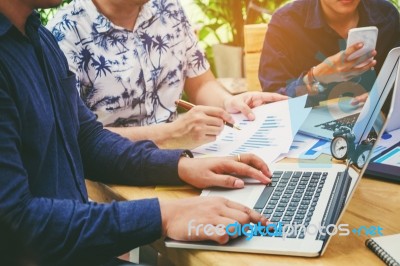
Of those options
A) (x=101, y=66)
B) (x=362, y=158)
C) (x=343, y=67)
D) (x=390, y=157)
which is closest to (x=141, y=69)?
(x=101, y=66)

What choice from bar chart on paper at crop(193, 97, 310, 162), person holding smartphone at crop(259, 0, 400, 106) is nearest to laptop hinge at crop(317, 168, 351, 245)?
bar chart on paper at crop(193, 97, 310, 162)

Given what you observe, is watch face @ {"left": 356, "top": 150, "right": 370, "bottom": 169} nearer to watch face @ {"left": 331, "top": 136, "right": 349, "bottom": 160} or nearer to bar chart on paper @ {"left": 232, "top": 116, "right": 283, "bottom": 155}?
watch face @ {"left": 331, "top": 136, "right": 349, "bottom": 160}

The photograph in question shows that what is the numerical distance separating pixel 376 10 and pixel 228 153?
41.7 inches

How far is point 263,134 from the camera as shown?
1.29 meters

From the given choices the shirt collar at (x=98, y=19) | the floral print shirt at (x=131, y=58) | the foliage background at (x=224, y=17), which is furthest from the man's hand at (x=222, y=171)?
the foliage background at (x=224, y=17)

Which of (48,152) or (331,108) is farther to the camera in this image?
(331,108)

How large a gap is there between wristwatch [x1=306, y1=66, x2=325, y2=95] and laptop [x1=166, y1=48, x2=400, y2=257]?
2.14 ft

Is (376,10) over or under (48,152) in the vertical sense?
over

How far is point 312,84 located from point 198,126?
0.65 metres

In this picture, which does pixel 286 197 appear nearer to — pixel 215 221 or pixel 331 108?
pixel 215 221

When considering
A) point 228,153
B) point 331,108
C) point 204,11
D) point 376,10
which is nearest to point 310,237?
point 228,153

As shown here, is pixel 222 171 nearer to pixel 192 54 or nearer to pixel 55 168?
pixel 55 168

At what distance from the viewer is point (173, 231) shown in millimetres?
826

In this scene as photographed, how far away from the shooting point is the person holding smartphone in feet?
6.03
